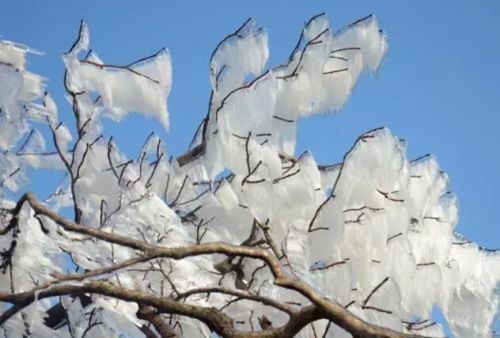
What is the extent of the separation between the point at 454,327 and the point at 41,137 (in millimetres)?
1755

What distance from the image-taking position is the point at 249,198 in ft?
8.87

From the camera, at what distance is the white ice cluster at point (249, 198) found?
2340mm

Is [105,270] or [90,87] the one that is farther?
[90,87]

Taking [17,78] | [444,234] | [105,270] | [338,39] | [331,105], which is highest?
[338,39]

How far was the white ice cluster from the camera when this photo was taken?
7.68 ft

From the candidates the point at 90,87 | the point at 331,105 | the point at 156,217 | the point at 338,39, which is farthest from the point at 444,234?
the point at 90,87

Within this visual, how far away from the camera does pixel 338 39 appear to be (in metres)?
3.27

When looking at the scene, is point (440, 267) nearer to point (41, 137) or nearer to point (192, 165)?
point (192, 165)

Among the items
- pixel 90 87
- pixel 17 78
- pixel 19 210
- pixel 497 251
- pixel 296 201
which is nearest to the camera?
pixel 19 210

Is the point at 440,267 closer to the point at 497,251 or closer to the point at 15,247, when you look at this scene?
the point at 497,251

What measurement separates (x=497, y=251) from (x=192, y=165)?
4.56 feet

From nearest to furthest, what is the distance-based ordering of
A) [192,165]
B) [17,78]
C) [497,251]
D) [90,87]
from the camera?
[17,78] → [90,87] → [192,165] → [497,251]

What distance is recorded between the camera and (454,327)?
3.01 meters

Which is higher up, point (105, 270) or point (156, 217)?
point (156, 217)
